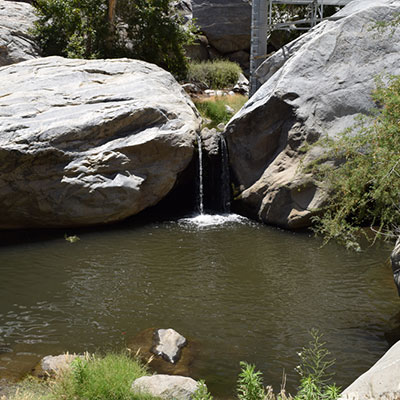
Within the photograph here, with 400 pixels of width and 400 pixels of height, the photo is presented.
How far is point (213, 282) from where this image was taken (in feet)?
28.7

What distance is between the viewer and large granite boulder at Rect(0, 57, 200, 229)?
11508 mm

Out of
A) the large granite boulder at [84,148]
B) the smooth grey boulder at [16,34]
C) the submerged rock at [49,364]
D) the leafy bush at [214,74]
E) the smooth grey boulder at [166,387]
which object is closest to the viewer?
the smooth grey boulder at [166,387]

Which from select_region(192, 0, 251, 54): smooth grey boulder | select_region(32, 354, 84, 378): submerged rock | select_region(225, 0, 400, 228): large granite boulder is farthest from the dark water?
select_region(192, 0, 251, 54): smooth grey boulder

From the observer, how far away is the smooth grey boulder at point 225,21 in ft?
80.2

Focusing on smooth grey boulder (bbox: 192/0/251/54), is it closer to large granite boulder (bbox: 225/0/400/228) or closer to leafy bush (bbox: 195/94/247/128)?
leafy bush (bbox: 195/94/247/128)

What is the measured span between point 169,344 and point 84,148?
6.56 meters

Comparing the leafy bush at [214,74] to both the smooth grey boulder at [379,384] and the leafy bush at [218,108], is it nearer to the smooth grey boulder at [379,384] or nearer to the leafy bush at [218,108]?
the leafy bush at [218,108]

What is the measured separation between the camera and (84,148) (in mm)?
11828

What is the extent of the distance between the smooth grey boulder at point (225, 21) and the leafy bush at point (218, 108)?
672 centimetres

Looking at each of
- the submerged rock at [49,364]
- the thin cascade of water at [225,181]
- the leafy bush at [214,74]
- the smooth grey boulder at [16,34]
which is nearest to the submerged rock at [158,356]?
the submerged rock at [49,364]

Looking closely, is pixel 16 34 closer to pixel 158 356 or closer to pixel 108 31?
pixel 108 31

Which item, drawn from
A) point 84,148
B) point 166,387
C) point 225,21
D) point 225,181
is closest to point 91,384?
point 166,387

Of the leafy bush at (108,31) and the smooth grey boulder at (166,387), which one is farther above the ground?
the leafy bush at (108,31)

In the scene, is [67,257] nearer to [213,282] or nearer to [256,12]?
[213,282]
